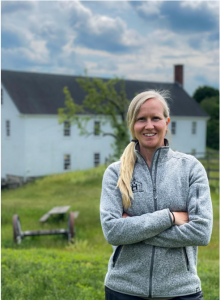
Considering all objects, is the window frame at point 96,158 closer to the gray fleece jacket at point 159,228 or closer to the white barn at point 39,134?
the white barn at point 39,134

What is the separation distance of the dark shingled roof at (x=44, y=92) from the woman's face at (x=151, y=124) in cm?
3205

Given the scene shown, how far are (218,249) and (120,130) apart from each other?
47.5ft

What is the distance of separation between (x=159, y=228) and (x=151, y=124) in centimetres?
83

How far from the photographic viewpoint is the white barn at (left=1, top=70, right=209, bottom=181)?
114 ft

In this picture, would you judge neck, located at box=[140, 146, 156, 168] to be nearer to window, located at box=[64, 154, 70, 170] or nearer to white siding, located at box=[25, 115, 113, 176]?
white siding, located at box=[25, 115, 113, 176]

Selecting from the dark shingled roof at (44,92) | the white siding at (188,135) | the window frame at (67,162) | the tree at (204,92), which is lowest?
the window frame at (67,162)

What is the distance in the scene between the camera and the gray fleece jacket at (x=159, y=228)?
120 inches

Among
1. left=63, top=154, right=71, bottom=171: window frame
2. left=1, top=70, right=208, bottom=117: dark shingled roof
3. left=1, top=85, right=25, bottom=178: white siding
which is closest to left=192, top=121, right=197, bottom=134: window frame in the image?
left=1, top=70, right=208, bottom=117: dark shingled roof

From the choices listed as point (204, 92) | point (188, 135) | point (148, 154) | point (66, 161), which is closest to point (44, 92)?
point (66, 161)

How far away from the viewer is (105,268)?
7.49 meters

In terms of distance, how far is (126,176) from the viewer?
10.5 ft

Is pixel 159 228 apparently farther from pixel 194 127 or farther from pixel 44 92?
pixel 194 127

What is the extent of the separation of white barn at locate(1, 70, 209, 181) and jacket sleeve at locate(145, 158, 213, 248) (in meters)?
31.9

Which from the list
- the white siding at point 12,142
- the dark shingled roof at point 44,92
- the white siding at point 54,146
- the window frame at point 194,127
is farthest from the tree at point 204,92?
the white siding at point 12,142
